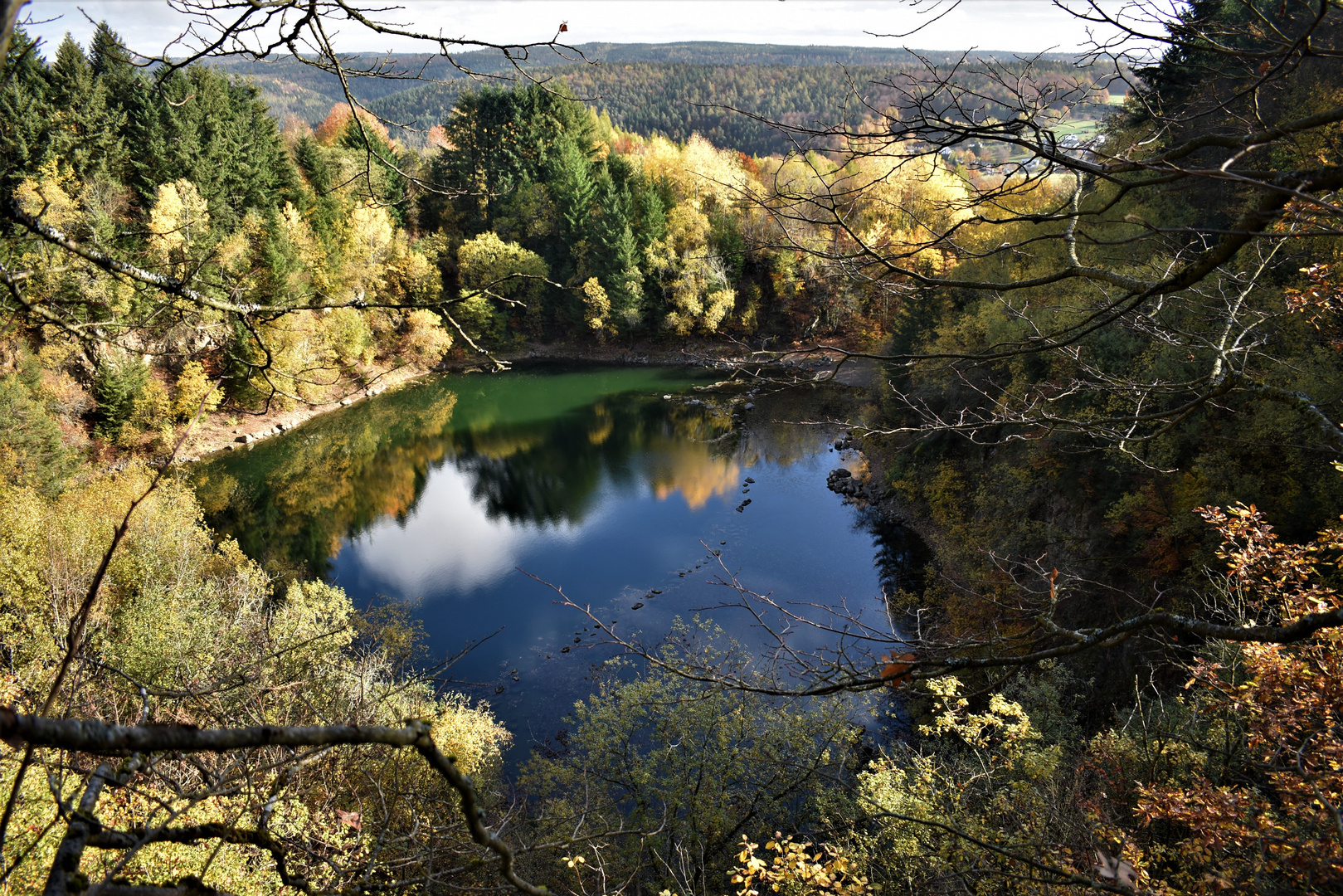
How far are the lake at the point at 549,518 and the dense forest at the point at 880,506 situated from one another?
2.68 ft

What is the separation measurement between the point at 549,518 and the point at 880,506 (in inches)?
370

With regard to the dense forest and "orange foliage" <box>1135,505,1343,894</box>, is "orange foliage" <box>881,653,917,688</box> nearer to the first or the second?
the dense forest

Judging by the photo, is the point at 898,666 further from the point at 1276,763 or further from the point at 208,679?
the point at 208,679

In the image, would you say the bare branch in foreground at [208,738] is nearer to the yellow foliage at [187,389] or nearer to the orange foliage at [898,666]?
the orange foliage at [898,666]

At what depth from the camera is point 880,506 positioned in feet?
68.7

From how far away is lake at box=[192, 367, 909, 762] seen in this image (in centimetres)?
1630

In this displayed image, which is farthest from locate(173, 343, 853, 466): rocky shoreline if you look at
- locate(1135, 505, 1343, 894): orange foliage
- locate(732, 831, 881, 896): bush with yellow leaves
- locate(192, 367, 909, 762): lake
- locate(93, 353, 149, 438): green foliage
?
locate(1135, 505, 1343, 894): orange foliage

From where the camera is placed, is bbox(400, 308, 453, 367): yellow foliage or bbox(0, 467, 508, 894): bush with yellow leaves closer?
bbox(0, 467, 508, 894): bush with yellow leaves

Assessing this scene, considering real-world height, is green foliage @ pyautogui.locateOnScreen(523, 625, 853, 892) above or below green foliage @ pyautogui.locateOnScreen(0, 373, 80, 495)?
below

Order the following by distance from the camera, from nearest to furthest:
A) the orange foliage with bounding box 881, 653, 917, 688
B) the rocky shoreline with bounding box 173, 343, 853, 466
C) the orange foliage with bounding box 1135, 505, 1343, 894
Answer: the orange foliage with bounding box 881, 653, 917, 688, the orange foliage with bounding box 1135, 505, 1343, 894, the rocky shoreline with bounding box 173, 343, 853, 466

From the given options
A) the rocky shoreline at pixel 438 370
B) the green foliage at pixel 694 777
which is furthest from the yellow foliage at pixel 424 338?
the green foliage at pixel 694 777

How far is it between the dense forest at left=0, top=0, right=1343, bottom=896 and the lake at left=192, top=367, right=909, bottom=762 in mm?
818

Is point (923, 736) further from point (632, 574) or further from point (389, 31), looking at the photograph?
point (389, 31)

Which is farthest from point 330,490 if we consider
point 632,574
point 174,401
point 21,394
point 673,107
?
point 673,107
